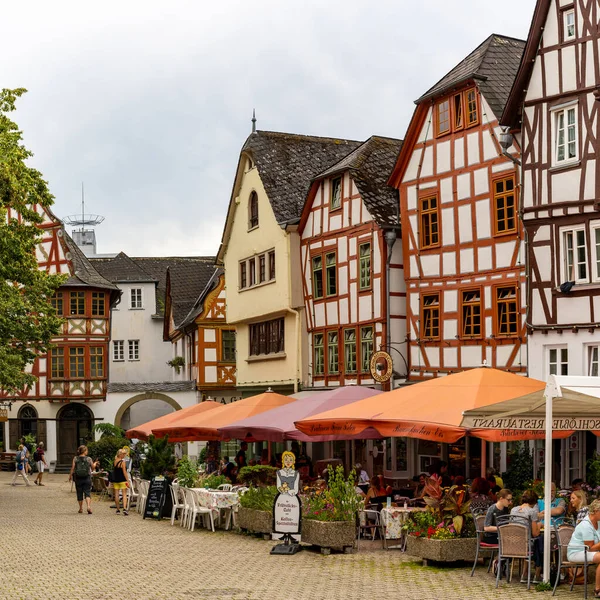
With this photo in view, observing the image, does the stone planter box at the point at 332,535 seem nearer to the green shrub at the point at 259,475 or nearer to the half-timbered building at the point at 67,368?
the green shrub at the point at 259,475

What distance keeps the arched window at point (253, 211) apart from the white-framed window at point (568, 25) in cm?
1744

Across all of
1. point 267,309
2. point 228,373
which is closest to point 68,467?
point 228,373

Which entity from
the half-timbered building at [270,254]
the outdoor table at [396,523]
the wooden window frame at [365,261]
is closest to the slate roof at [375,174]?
the wooden window frame at [365,261]

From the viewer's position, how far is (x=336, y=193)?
36.5m

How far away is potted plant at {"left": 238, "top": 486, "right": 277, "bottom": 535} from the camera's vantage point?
21828 millimetres

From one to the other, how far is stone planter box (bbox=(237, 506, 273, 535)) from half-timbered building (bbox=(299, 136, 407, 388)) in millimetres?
10834

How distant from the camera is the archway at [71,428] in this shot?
56.3 metres

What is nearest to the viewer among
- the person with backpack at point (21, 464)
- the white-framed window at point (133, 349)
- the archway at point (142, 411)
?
the person with backpack at point (21, 464)

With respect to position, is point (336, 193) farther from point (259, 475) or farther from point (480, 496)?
point (480, 496)

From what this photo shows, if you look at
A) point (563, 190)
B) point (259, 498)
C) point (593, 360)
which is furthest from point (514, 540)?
point (563, 190)

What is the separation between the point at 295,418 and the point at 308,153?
1988 centimetres

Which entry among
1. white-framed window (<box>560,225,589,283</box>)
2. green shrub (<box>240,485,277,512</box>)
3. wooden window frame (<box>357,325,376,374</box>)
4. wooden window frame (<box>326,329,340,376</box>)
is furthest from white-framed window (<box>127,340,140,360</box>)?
green shrub (<box>240,485,277,512</box>)

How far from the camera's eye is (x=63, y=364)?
184ft

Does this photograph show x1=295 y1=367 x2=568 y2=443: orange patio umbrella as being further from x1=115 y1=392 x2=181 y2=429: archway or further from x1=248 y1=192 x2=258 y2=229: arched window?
x1=115 y1=392 x2=181 y2=429: archway
